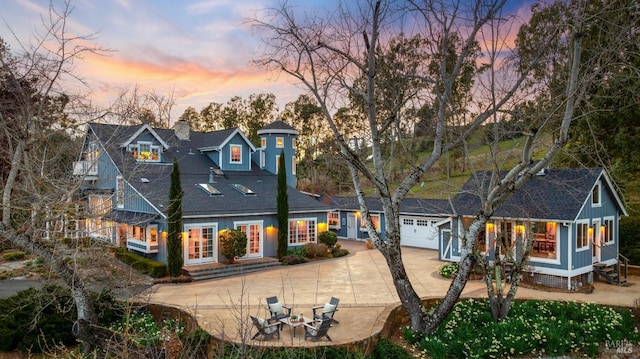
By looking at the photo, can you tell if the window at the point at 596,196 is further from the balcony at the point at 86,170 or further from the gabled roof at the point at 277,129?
the gabled roof at the point at 277,129

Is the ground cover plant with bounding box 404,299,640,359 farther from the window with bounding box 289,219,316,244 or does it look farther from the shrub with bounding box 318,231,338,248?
the window with bounding box 289,219,316,244

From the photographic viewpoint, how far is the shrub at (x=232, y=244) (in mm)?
18859

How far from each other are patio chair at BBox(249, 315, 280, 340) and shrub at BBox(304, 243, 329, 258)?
11.5 metres

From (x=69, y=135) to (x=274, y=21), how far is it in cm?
789

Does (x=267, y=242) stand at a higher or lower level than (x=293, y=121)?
lower

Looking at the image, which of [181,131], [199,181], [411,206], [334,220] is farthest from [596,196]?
[181,131]

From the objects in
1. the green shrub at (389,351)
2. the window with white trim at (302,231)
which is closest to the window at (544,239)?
the green shrub at (389,351)

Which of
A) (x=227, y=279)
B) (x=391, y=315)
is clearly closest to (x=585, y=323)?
(x=391, y=315)

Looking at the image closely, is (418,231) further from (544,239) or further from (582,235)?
(582,235)

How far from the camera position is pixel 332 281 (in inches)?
655

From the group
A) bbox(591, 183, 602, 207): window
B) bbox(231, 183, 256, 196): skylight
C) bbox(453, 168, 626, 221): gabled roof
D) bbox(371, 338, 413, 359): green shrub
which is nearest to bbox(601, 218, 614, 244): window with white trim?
bbox(453, 168, 626, 221): gabled roof

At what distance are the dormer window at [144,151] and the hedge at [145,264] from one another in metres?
5.19

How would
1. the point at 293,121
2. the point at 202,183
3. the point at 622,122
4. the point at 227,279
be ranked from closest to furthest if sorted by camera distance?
the point at 227,279, the point at 622,122, the point at 202,183, the point at 293,121

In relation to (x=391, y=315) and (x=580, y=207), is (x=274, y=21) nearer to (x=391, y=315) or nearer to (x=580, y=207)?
(x=391, y=315)
